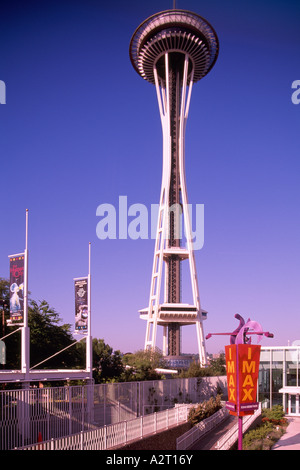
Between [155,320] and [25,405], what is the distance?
67.6 meters

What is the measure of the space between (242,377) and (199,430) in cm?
668

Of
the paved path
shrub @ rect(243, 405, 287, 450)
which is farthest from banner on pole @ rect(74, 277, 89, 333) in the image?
shrub @ rect(243, 405, 287, 450)

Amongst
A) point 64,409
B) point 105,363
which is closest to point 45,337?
point 105,363

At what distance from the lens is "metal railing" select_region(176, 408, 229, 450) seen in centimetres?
2259

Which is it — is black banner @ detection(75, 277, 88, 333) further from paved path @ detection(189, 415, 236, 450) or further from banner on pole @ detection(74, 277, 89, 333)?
paved path @ detection(189, 415, 236, 450)

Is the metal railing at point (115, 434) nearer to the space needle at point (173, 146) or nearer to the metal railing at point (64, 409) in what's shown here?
the metal railing at point (64, 409)

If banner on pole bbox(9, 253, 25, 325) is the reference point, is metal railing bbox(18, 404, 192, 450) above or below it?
below

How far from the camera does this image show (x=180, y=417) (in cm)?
2694

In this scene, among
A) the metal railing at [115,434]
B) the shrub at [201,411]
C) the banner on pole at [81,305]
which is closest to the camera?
the metal railing at [115,434]

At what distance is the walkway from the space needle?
48.4 meters

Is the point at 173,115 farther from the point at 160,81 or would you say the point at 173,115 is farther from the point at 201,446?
the point at 201,446

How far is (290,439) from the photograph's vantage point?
1190 inches

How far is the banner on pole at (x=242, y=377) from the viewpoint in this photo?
67.7 feet

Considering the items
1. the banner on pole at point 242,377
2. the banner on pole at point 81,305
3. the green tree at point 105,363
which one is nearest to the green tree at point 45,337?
the green tree at point 105,363
